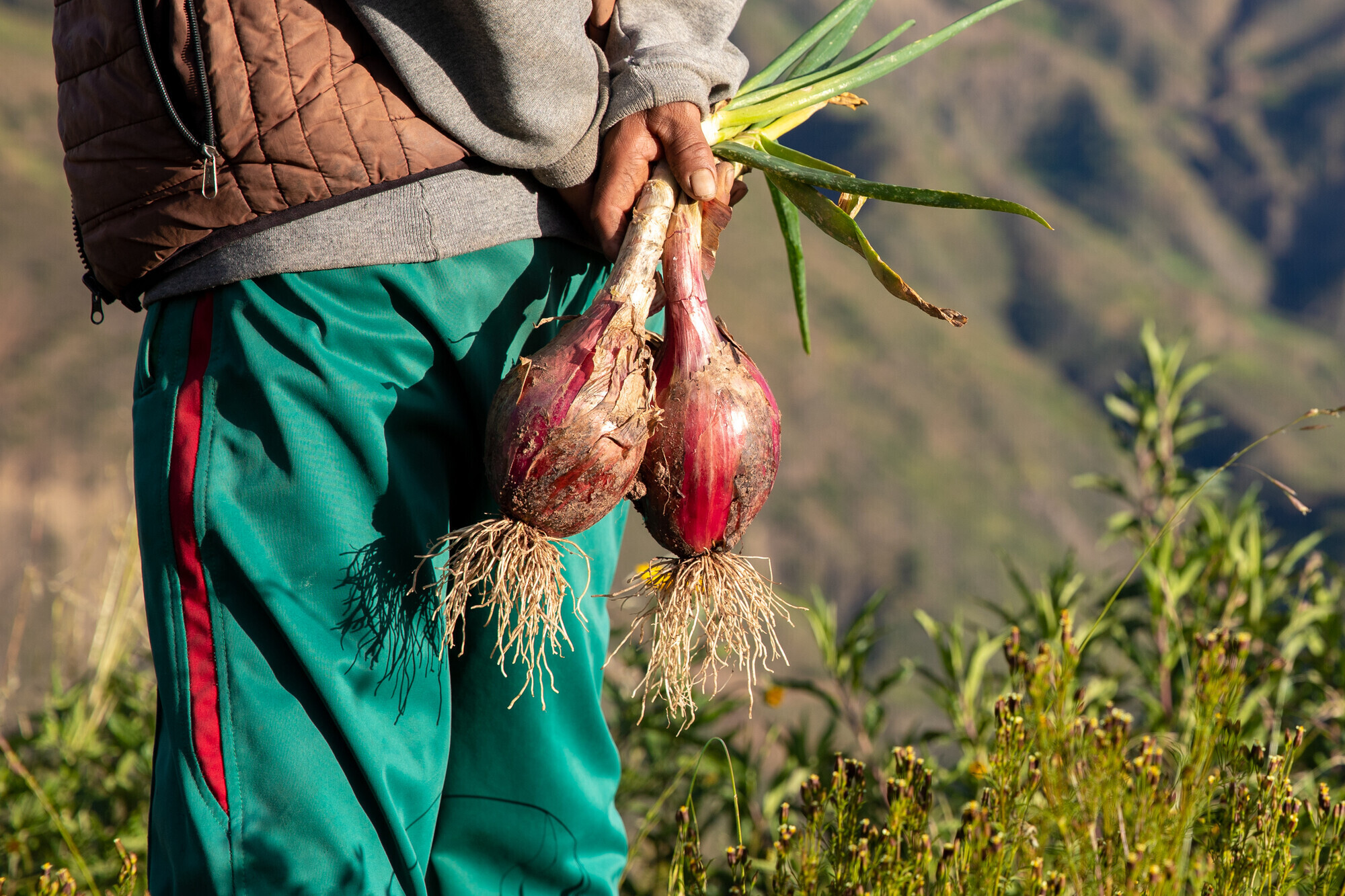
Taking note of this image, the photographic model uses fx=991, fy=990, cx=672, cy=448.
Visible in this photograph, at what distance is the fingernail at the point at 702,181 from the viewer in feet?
3.80

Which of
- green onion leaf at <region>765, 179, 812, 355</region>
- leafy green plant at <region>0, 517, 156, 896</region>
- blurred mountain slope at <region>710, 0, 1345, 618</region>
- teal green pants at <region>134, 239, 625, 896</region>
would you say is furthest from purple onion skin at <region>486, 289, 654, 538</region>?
blurred mountain slope at <region>710, 0, 1345, 618</region>

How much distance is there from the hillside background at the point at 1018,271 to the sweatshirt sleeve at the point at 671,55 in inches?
591

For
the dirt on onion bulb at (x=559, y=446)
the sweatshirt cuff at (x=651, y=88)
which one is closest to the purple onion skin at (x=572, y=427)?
the dirt on onion bulb at (x=559, y=446)

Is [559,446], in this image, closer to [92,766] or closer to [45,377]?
[92,766]

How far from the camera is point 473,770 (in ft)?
4.16

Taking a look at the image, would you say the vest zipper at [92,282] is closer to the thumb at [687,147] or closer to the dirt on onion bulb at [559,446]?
the dirt on onion bulb at [559,446]

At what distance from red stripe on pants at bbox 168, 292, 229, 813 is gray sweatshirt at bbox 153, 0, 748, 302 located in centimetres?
17

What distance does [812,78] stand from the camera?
144 cm

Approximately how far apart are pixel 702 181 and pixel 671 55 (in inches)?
6.2

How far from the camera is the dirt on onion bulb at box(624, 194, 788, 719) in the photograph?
114 cm

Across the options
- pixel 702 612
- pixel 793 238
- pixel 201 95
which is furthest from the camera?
pixel 793 238

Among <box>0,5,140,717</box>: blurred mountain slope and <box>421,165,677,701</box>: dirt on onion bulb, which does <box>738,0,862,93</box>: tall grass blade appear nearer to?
<box>421,165,677,701</box>: dirt on onion bulb

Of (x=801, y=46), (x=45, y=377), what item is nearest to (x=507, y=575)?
(x=801, y=46)

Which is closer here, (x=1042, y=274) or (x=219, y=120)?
(x=219, y=120)
